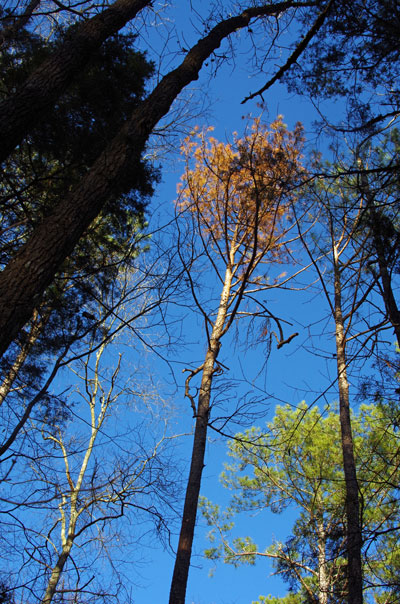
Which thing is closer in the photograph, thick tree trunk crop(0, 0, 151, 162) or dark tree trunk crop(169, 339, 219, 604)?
thick tree trunk crop(0, 0, 151, 162)

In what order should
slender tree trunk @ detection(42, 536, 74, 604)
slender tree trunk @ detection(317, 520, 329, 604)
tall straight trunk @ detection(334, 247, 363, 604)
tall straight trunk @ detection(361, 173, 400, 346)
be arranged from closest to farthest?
tall straight trunk @ detection(361, 173, 400, 346), tall straight trunk @ detection(334, 247, 363, 604), slender tree trunk @ detection(317, 520, 329, 604), slender tree trunk @ detection(42, 536, 74, 604)

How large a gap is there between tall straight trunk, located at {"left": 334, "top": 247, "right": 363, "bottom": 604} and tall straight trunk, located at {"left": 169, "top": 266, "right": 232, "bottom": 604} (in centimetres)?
128

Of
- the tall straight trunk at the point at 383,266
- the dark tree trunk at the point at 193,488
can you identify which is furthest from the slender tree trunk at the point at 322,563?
the tall straight trunk at the point at 383,266

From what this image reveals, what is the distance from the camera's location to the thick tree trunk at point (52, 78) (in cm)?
333

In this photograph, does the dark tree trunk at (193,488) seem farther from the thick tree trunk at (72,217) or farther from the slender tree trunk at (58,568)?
the thick tree trunk at (72,217)

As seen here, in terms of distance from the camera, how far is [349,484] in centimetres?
454

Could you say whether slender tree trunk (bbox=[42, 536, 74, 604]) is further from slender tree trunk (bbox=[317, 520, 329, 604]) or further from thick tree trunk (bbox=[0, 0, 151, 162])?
thick tree trunk (bbox=[0, 0, 151, 162])

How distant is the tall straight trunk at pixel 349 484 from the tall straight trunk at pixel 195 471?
50.5 inches

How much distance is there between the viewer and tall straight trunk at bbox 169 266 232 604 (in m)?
3.52

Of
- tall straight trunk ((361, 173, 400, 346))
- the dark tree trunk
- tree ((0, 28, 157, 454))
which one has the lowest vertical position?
the dark tree trunk

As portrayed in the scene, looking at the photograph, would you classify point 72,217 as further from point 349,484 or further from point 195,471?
point 349,484

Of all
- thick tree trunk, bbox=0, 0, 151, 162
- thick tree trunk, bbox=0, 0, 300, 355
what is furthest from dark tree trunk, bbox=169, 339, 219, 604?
thick tree trunk, bbox=0, 0, 151, 162

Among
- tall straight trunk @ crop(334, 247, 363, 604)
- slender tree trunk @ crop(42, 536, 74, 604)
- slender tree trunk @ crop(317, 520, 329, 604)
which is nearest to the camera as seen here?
tall straight trunk @ crop(334, 247, 363, 604)

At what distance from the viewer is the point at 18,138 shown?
338 centimetres
